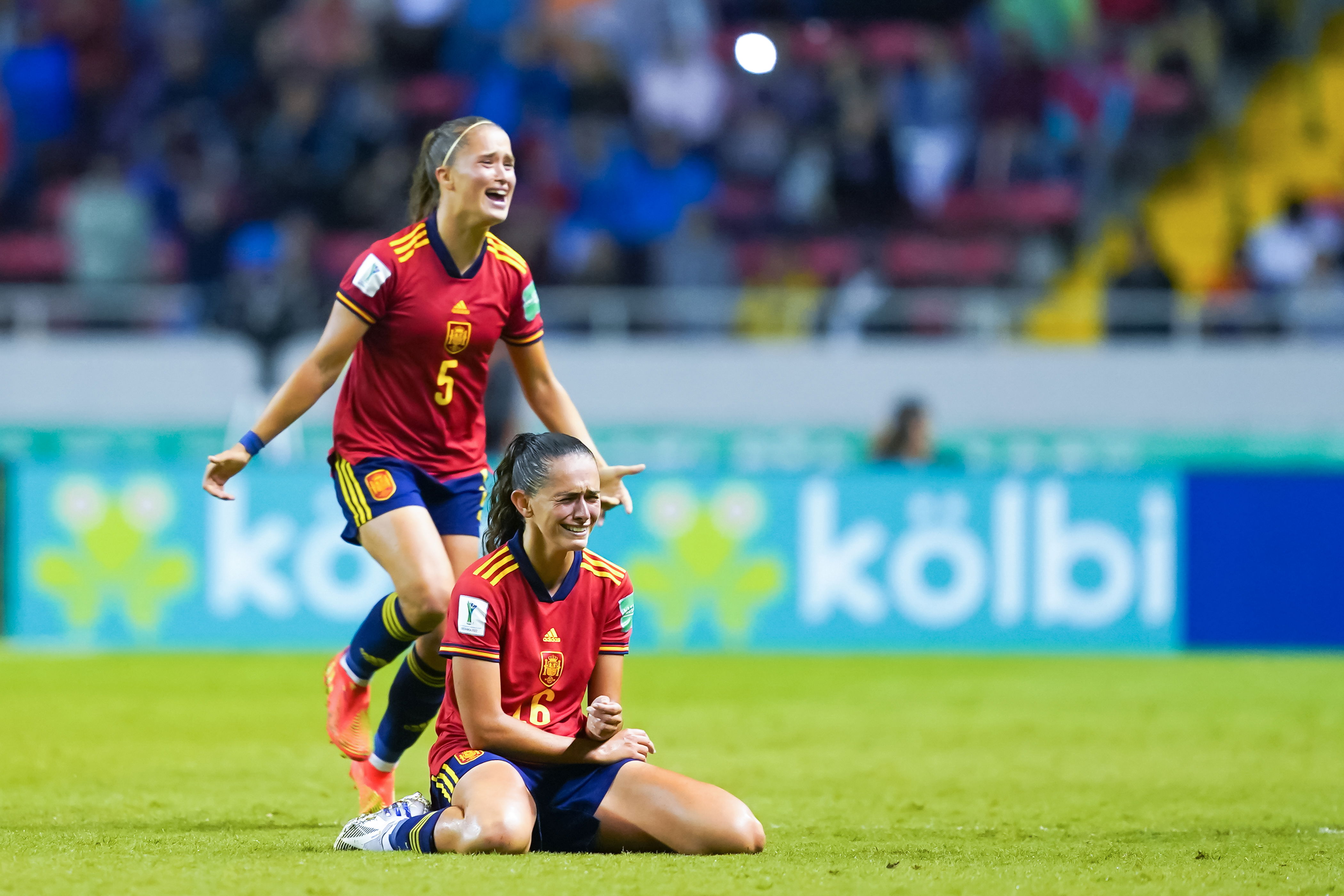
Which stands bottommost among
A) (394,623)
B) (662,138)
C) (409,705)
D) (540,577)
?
(409,705)

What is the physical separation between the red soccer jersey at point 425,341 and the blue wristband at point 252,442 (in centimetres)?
37

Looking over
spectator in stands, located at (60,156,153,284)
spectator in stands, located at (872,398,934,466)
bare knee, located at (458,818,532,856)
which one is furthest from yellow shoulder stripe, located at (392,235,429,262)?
spectator in stands, located at (60,156,153,284)

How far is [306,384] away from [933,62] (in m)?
11.5

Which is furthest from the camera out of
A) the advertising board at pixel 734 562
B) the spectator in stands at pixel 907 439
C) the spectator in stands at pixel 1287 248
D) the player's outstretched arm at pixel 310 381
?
the spectator in stands at pixel 1287 248

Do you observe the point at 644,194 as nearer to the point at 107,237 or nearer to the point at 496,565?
the point at 107,237

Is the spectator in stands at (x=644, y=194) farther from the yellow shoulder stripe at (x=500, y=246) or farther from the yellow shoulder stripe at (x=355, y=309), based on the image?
the yellow shoulder stripe at (x=355, y=309)

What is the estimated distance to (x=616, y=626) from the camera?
4.79m

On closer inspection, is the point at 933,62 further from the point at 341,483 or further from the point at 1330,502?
the point at 341,483

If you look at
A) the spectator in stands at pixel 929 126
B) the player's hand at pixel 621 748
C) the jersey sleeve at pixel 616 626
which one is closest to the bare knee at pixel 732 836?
the player's hand at pixel 621 748

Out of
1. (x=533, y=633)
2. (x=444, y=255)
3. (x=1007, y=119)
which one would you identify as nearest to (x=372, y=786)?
(x=533, y=633)

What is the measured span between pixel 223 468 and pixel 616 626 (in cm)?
127

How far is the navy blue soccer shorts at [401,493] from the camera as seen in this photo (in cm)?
550

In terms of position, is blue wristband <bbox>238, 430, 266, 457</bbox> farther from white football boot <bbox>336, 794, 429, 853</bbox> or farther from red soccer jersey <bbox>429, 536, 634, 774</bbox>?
white football boot <bbox>336, 794, 429, 853</bbox>

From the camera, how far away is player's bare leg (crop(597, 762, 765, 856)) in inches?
183
